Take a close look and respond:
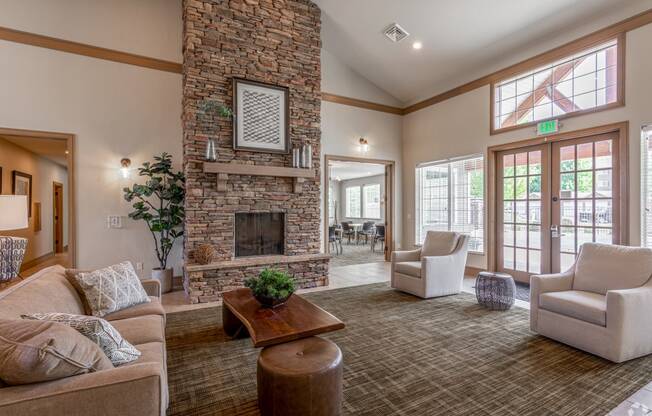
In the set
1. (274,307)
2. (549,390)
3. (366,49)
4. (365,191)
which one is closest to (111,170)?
(274,307)

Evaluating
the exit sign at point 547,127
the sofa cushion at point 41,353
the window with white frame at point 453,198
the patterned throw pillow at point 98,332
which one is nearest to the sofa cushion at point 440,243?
the window with white frame at point 453,198

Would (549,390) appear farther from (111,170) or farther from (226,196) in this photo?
(111,170)

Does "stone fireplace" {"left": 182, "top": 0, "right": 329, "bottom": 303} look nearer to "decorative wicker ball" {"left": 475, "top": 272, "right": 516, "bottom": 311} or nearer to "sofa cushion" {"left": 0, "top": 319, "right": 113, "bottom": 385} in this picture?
"decorative wicker ball" {"left": 475, "top": 272, "right": 516, "bottom": 311}

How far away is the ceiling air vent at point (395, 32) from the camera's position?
5234mm

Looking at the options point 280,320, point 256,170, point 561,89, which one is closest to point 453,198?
point 561,89

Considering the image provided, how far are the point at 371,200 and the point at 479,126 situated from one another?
8.02 metres

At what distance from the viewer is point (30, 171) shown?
7012 millimetres

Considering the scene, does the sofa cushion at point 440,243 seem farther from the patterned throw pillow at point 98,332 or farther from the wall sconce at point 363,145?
the patterned throw pillow at point 98,332

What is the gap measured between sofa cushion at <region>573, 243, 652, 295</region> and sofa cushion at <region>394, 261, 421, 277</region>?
5.65 ft

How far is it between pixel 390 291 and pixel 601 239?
2871 millimetres

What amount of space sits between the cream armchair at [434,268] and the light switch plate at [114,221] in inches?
164

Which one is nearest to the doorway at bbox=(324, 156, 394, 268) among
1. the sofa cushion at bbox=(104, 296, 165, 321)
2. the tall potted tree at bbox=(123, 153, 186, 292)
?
the tall potted tree at bbox=(123, 153, 186, 292)

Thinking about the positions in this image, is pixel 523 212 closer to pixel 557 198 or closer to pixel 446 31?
pixel 557 198

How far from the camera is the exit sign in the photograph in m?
4.70
